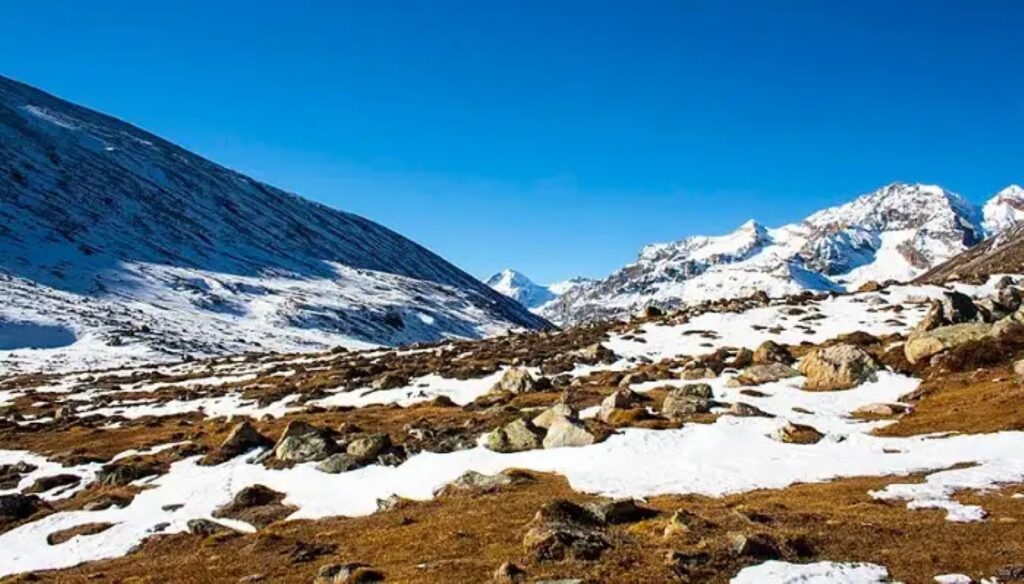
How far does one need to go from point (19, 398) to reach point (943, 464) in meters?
88.2

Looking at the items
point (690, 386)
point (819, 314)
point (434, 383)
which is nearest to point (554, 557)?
point (690, 386)

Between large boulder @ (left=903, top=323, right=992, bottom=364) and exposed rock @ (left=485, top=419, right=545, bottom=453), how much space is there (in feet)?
93.4

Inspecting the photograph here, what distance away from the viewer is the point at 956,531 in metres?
19.8

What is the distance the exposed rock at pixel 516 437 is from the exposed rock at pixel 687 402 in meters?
8.45

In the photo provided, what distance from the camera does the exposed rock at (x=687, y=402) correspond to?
Answer: 139 feet

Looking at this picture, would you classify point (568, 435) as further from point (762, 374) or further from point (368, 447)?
point (762, 374)

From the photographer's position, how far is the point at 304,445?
40.0 m

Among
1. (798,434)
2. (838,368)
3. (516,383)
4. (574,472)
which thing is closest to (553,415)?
(574,472)

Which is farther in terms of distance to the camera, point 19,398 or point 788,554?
point 19,398

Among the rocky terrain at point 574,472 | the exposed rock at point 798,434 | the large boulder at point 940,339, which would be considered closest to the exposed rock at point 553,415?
the rocky terrain at point 574,472

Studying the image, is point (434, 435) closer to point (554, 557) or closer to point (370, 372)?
point (554, 557)

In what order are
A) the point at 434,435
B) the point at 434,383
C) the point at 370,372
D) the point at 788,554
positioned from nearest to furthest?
the point at 788,554 → the point at 434,435 → the point at 434,383 → the point at 370,372

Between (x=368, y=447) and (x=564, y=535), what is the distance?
20.2 meters

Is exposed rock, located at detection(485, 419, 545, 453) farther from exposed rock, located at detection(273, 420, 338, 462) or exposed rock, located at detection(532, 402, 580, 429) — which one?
exposed rock, located at detection(273, 420, 338, 462)
